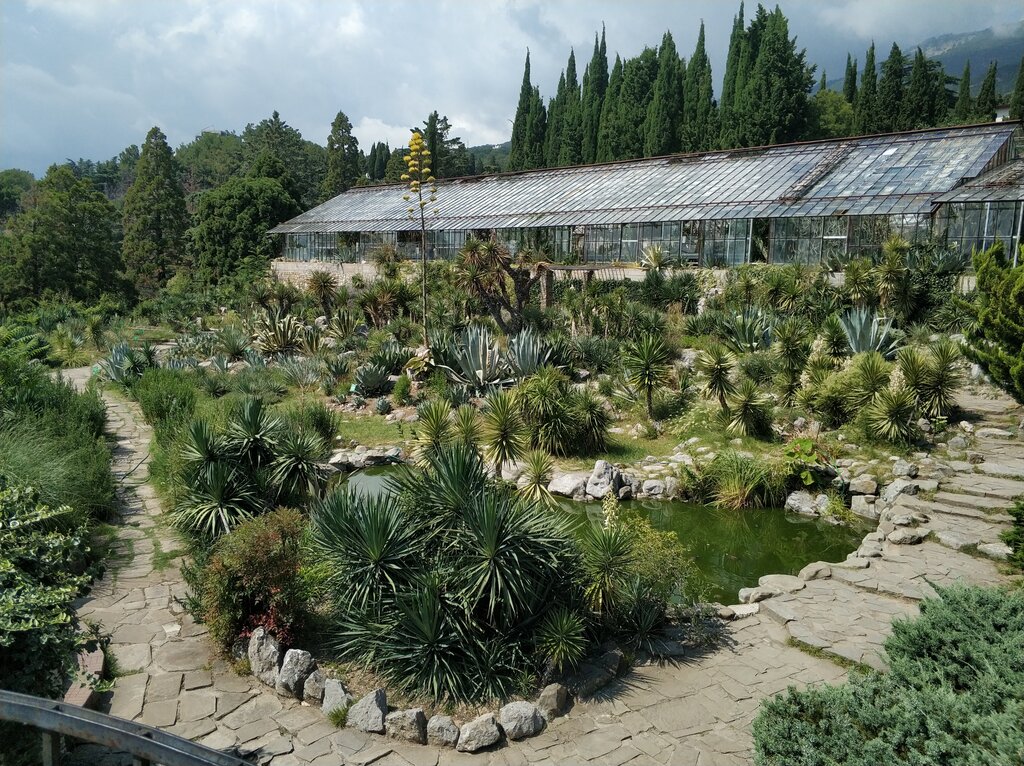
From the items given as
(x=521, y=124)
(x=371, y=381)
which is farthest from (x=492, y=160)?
(x=371, y=381)

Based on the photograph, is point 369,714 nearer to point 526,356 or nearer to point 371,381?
point 526,356

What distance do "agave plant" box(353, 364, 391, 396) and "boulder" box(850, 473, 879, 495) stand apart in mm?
Result: 10095

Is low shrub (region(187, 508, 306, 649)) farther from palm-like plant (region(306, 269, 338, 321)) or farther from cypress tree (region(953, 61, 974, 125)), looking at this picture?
cypress tree (region(953, 61, 974, 125))

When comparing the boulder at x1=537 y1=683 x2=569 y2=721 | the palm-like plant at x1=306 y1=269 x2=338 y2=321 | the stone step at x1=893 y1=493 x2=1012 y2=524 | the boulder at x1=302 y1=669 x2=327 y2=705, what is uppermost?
the palm-like plant at x1=306 y1=269 x2=338 y2=321

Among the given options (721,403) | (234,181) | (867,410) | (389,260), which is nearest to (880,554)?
(867,410)

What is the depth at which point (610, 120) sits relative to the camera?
1961 inches

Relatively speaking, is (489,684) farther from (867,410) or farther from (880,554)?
(867,410)

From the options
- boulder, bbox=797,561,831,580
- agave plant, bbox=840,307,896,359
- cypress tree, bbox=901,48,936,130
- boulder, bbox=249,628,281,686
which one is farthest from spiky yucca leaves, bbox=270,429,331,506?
cypress tree, bbox=901,48,936,130

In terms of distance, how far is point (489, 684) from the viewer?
547 centimetres

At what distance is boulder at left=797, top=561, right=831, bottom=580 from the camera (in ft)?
26.1

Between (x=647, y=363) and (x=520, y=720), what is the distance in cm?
897

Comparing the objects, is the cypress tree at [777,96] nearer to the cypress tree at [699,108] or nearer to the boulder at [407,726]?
the cypress tree at [699,108]

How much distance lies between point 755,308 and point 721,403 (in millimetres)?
5824

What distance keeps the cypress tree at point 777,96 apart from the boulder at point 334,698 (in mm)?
42747
